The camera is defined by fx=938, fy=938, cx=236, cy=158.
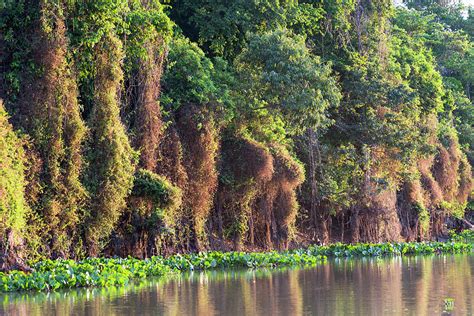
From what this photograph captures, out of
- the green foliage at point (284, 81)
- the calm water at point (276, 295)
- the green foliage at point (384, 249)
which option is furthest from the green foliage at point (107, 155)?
the green foliage at point (384, 249)

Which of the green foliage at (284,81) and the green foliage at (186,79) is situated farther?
the green foliage at (284,81)

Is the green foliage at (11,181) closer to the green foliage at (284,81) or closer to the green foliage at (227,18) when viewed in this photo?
the green foliage at (284,81)

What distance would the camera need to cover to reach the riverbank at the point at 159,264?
674 inches

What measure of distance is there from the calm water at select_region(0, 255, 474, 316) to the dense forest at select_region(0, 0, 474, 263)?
3.23 m

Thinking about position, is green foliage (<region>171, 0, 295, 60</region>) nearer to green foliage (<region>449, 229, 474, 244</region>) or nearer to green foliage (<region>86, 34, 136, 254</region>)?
green foliage (<region>86, 34, 136, 254</region>)

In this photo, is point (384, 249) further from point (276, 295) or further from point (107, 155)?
point (276, 295)

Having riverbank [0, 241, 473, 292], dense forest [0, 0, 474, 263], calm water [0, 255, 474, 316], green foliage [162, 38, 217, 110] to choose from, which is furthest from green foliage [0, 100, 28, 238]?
green foliage [162, 38, 217, 110]

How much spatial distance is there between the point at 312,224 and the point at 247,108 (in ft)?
21.3

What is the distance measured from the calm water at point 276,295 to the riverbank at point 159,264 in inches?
20.5

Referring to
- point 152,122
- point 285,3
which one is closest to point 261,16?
point 285,3

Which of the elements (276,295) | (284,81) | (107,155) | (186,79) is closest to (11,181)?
(107,155)

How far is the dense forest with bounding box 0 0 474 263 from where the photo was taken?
21.2 metres

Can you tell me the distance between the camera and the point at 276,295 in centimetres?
1562

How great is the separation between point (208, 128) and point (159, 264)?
18.6ft
